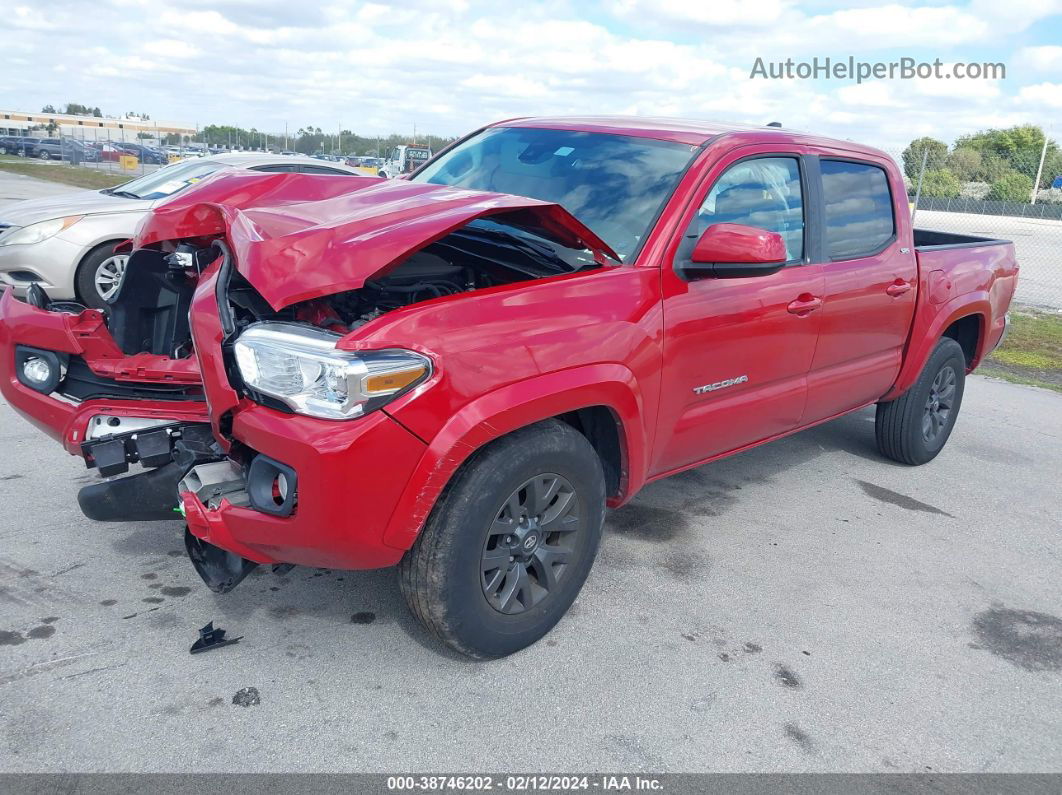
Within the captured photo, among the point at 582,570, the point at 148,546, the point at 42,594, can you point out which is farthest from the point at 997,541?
the point at 42,594

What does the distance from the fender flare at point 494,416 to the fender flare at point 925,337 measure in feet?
8.42

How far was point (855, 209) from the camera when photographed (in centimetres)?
452

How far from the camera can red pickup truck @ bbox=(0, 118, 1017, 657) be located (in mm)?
2621

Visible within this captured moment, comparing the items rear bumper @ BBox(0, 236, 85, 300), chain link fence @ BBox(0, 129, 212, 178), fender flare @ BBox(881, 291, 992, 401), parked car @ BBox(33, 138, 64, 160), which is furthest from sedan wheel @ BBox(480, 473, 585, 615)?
parked car @ BBox(33, 138, 64, 160)

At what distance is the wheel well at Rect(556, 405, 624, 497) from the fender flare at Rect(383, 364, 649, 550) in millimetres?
166

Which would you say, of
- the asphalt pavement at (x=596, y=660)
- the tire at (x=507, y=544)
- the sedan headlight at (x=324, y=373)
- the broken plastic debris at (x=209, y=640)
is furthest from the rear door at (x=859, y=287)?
the broken plastic debris at (x=209, y=640)

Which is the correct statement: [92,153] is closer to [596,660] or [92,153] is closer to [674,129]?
[674,129]

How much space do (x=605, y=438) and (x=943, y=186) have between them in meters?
29.8

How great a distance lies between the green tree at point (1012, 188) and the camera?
32.0 meters

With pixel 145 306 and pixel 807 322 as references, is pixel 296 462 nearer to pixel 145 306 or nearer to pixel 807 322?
pixel 145 306

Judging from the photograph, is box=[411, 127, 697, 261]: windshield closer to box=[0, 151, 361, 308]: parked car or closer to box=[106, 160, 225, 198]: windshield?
box=[0, 151, 361, 308]: parked car

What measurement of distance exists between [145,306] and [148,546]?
103cm

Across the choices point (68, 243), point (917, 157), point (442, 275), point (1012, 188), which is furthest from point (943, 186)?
point (442, 275)

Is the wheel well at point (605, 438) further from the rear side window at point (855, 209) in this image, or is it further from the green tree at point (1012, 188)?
the green tree at point (1012, 188)
